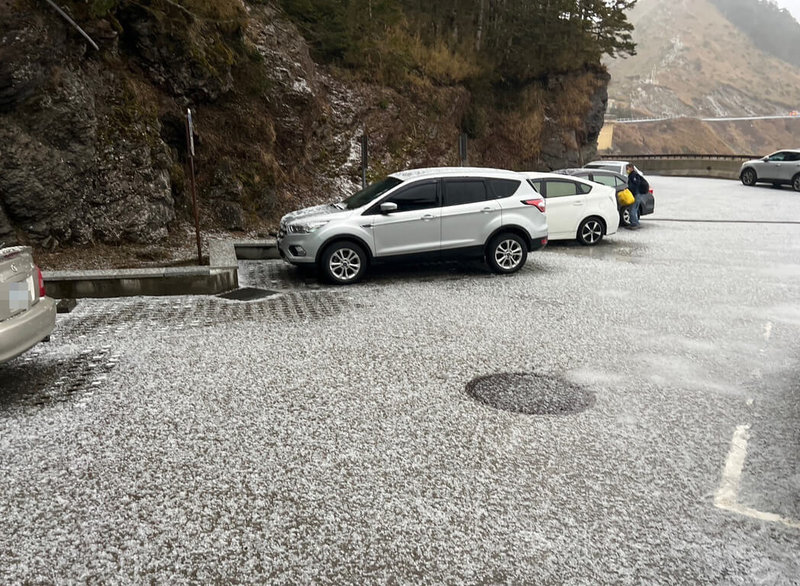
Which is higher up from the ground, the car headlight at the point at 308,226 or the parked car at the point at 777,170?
the parked car at the point at 777,170

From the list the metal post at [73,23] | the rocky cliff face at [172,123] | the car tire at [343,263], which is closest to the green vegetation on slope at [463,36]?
the rocky cliff face at [172,123]

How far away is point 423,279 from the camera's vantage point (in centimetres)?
1126

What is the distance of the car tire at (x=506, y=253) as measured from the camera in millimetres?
11453

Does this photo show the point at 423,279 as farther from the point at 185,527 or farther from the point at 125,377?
the point at 185,527

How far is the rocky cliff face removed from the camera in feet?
38.0

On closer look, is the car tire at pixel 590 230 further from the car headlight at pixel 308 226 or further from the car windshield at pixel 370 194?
the car headlight at pixel 308 226

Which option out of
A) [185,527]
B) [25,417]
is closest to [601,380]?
[185,527]

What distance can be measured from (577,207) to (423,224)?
17.9 feet

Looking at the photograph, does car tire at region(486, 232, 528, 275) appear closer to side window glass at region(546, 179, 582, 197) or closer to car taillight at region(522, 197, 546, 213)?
car taillight at region(522, 197, 546, 213)

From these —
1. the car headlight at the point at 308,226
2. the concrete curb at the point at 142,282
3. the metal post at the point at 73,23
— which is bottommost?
the concrete curb at the point at 142,282

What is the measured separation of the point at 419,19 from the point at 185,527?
28.3m

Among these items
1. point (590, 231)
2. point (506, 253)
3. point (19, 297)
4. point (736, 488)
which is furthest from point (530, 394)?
point (590, 231)

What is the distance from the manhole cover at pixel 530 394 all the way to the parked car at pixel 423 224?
4.84 m

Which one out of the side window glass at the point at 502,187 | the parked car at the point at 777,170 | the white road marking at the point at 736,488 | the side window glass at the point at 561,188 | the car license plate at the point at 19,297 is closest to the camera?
the white road marking at the point at 736,488
